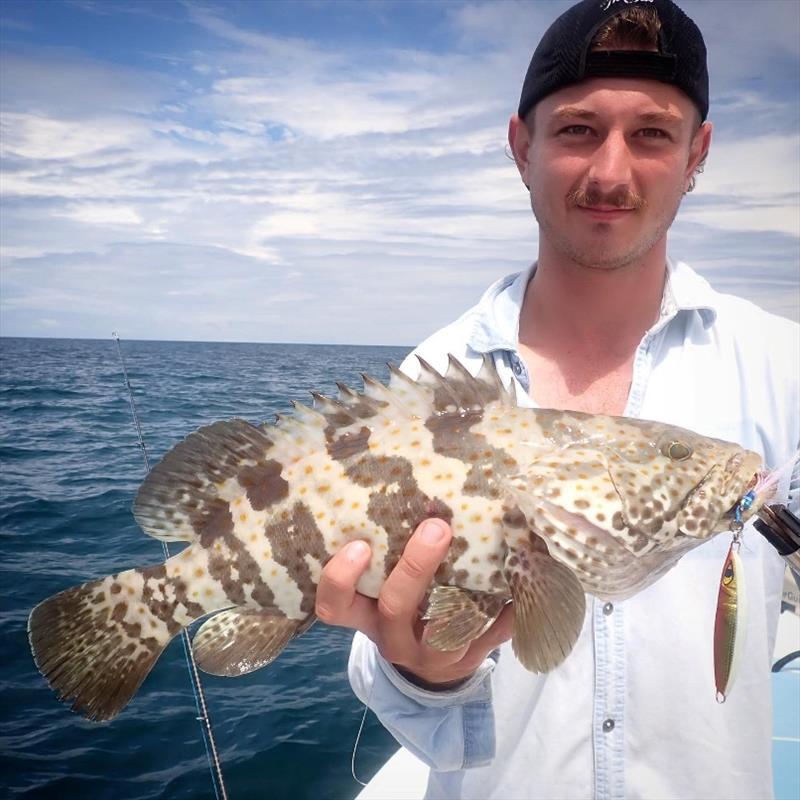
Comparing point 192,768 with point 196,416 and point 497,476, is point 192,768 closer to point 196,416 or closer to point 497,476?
point 497,476

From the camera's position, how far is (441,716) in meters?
2.99

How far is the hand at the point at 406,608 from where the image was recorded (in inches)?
98.9

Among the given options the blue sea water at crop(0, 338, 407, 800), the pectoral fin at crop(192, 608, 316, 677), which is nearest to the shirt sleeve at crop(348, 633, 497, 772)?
the pectoral fin at crop(192, 608, 316, 677)

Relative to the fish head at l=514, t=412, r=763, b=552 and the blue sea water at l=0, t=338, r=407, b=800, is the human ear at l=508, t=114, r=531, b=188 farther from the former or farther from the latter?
the fish head at l=514, t=412, r=763, b=552

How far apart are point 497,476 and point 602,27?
7.66 feet

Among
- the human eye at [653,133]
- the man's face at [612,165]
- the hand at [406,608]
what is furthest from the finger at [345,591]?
the human eye at [653,133]

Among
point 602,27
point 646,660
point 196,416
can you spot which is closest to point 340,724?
point 646,660

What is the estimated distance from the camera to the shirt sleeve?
288 centimetres

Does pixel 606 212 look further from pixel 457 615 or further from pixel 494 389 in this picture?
pixel 457 615

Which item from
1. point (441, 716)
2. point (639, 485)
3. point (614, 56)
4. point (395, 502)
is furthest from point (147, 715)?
point (614, 56)

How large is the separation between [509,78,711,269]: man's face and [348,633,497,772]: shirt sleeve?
2.16 metres

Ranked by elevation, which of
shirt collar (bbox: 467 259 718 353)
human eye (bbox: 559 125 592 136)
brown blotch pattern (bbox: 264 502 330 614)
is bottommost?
brown blotch pattern (bbox: 264 502 330 614)

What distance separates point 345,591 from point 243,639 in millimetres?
604

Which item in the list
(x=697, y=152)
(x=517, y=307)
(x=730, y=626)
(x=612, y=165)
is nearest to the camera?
(x=730, y=626)
